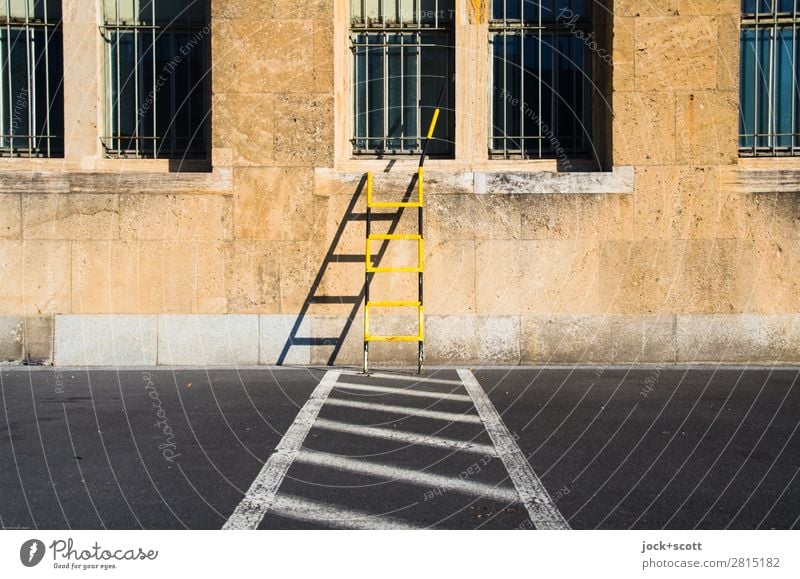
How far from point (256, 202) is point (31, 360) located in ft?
10.3

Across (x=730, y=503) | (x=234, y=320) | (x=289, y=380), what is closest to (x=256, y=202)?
(x=234, y=320)

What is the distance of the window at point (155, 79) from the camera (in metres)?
11.2

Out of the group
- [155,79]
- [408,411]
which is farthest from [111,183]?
[408,411]

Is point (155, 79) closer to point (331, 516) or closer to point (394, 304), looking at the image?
point (394, 304)

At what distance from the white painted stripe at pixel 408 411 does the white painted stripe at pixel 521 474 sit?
0.45 feet

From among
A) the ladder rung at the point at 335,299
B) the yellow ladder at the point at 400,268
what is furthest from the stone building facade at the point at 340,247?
the yellow ladder at the point at 400,268

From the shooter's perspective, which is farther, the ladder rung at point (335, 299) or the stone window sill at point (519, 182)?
the ladder rung at point (335, 299)

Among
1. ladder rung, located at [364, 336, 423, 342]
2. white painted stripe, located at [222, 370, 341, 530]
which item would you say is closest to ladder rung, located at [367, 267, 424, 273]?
ladder rung, located at [364, 336, 423, 342]

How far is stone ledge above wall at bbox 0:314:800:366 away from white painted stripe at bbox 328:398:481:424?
245cm

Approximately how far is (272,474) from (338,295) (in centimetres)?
525

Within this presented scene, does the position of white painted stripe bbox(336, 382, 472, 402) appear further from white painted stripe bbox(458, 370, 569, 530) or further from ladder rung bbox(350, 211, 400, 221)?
ladder rung bbox(350, 211, 400, 221)

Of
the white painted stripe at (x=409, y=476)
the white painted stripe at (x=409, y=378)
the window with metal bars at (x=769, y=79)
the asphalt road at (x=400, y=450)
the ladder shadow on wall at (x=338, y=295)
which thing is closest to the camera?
the asphalt road at (x=400, y=450)

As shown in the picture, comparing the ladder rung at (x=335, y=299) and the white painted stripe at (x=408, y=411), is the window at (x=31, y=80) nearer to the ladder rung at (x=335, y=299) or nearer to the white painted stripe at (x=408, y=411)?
the ladder rung at (x=335, y=299)

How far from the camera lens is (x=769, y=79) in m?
11.0
